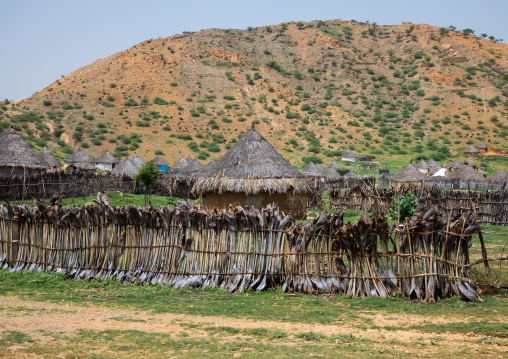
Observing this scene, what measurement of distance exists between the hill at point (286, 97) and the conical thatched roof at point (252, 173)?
1405 inches

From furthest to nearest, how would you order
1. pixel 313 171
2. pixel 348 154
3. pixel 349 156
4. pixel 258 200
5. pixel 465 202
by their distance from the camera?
pixel 348 154 → pixel 349 156 → pixel 313 171 → pixel 465 202 → pixel 258 200

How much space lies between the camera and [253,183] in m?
17.1

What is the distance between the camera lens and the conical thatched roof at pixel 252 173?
17.1 meters

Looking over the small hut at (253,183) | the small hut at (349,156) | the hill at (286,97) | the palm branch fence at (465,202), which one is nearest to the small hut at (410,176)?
the palm branch fence at (465,202)

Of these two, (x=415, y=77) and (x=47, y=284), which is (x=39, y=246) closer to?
(x=47, y=284)

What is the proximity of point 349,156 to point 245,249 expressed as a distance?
48.4 metres

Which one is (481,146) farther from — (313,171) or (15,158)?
(15,158)

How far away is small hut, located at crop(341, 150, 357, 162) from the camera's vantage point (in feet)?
184

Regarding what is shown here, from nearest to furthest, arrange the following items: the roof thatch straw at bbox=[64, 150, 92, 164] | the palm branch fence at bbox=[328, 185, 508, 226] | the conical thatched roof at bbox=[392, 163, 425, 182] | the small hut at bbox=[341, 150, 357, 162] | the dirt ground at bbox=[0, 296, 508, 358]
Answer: the dirt ground at bbox=[0, 296, 508, 358] < the palm branch fence at bbox=[328, 185, 508, 226] < the conical thatched roof at bbox=[392, 163, 425, 182] < the roof thatch straw at bbox=[64, 150, 92, 164] < the small hut at bbox=[341, 150, 357, 162]

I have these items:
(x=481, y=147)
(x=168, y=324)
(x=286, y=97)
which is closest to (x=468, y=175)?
(x=481, y=147)

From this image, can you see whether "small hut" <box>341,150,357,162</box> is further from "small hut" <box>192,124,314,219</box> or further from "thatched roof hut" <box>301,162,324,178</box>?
"small hut" <box>192,124,314,219</box>

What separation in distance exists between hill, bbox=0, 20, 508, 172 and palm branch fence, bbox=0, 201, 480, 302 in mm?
42334

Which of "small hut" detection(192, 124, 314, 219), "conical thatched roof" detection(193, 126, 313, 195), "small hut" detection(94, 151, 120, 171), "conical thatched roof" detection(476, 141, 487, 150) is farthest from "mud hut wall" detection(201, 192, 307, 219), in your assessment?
"conical thatched roof" detection(476, 141, 487, 150)

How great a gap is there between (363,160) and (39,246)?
1899 inches
